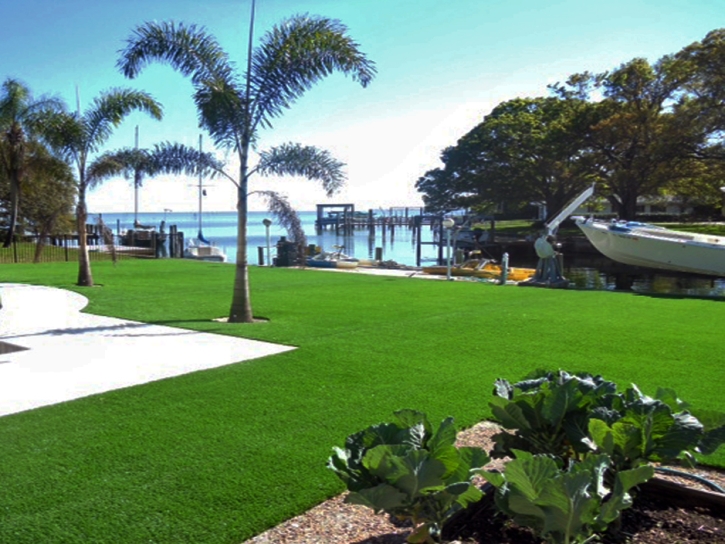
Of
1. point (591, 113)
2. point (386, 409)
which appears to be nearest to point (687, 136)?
point (591, 113)

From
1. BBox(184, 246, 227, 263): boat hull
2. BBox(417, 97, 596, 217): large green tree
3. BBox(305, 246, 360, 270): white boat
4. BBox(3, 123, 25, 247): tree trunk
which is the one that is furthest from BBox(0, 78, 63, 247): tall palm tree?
BBox(417, 97, 596, 217): large green tree

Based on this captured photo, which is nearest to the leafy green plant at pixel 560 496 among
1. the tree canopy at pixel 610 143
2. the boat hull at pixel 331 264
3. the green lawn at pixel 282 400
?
the green lawn at pixel 282 400

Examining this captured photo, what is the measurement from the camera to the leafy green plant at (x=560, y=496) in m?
2.29

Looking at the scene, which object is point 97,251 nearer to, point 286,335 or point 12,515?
point 286,335

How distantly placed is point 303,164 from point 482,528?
27.4 feet

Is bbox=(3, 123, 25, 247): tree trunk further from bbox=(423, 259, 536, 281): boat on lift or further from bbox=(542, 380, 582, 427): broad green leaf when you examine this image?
bbox=(542, 380, 582, 427): broad green leaf

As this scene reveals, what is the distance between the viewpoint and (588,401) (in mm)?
3184

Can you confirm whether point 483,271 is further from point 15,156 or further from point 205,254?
point 15,156

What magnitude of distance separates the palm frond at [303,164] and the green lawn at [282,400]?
2.36m

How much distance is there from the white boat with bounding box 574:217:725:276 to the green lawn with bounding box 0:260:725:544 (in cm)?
1354

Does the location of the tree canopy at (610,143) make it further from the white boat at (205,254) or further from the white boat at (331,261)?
the white boat at (205,254)

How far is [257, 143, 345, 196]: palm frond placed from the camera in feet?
34.8

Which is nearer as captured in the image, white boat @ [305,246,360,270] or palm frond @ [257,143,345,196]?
palm frond @ [257,143,345,196]

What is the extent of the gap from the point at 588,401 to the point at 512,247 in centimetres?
4360
